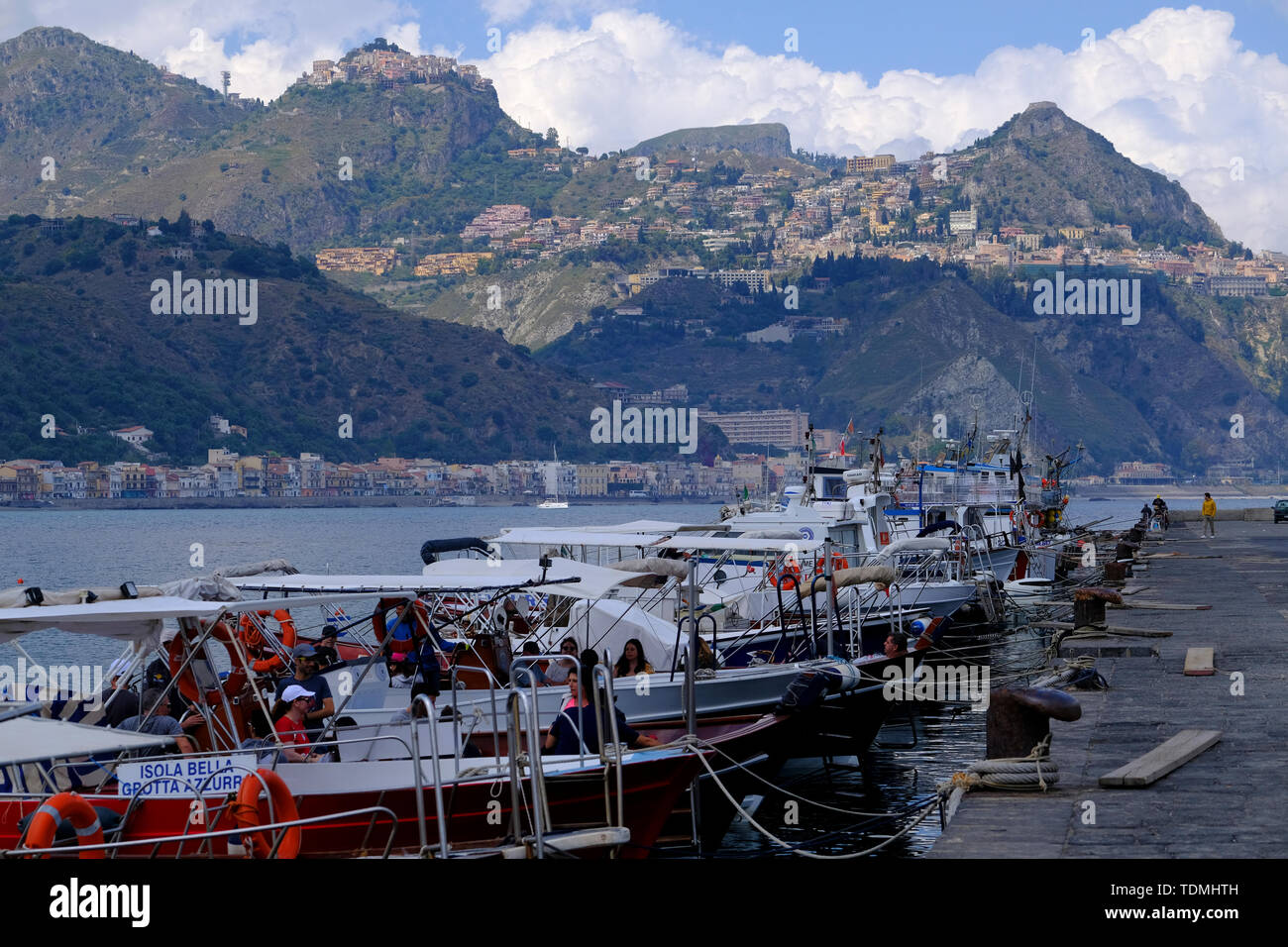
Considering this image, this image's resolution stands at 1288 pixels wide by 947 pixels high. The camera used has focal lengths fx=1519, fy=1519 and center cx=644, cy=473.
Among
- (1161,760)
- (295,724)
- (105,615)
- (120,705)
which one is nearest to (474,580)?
(295,724)

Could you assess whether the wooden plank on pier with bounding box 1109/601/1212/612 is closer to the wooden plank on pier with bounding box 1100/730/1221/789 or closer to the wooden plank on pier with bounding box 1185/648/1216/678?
the wooden plank on pier with bounding box 1185/648/1216/678

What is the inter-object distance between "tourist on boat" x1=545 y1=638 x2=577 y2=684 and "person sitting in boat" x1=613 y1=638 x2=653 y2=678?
573 millimetres

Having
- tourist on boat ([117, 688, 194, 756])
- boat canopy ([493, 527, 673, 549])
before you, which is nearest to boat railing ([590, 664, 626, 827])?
tourist on boat ([117, 688, 194, 756])

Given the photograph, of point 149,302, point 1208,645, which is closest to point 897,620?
point 1208,645

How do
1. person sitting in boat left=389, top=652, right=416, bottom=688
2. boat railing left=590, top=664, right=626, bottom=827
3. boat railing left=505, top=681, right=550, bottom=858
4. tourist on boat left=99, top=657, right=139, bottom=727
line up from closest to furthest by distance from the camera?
1. boat railing left=505, top=681, right=550, bottom=858
2. boat railing left=590, top=664, right=626, bottom=827
3. tourist on boat left=99, top=657, right=139, bottom=727
4. person sitting in boat left=389, top=652, right=416, bottom=688

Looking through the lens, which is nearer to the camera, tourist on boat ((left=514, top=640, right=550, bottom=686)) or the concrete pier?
the concrete pier

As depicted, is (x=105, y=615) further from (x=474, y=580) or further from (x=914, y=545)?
(x=914, y=545)

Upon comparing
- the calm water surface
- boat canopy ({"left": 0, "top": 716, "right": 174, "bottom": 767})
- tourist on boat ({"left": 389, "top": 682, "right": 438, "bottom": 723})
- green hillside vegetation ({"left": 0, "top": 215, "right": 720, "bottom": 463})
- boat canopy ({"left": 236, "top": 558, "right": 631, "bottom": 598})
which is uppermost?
green hillside vegetation ({"left": 0, "top": 215, "right": 720, "bottom": 463})

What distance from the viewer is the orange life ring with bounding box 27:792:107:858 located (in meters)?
10.4

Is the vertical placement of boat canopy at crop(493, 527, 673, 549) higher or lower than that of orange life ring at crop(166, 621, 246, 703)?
higher

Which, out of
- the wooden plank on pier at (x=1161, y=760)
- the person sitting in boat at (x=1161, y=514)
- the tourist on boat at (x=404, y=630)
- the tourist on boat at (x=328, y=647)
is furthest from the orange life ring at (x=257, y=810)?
the person sitting in boat at (x=1161, y=514)

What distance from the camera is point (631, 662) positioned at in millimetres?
17938

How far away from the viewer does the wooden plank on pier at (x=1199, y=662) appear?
17406 mm

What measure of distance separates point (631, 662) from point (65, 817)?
8.29 meters
